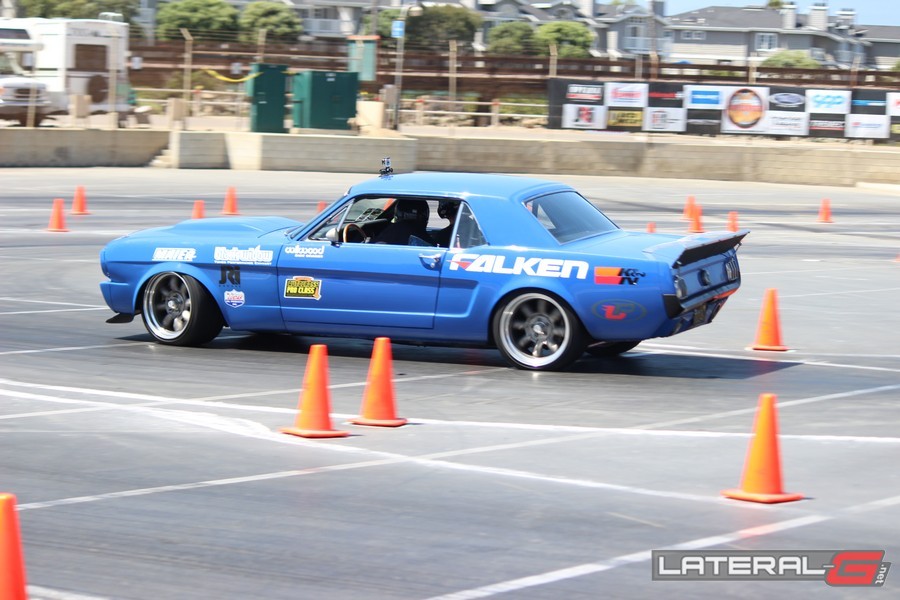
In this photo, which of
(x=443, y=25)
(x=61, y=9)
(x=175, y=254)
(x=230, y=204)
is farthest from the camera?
(x=443, y=25)

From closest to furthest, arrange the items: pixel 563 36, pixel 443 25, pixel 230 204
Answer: pixel 230 204
pixel 443 25
pixel 563 36

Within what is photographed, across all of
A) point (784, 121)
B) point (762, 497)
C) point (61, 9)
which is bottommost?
point (762, 497)

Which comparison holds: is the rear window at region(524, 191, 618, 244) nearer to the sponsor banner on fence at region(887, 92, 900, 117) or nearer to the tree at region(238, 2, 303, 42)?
the sponsor banner on fence at region(887, 92, 900, 117)

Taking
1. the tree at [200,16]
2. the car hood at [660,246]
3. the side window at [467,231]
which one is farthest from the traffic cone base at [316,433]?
the tree at [200,16]

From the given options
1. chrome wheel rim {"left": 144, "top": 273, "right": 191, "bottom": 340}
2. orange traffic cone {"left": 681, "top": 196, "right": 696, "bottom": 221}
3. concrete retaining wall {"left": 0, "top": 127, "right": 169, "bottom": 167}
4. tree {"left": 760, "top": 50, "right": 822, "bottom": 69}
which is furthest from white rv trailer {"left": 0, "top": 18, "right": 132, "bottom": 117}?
tree {"left": 760, "top": 50, "right": 822, "bottom": 69}

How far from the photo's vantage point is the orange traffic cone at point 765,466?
660 cm

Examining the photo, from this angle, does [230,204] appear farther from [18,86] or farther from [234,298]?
[18,86]

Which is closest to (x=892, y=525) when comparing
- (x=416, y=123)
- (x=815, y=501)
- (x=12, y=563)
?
(x=815, y=501)

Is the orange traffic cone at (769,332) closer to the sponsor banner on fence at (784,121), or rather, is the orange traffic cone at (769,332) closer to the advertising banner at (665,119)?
the advertising banner at (665,119)

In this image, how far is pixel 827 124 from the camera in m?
38.2

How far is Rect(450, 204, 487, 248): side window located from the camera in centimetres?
1038

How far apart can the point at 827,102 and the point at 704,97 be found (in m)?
3.58

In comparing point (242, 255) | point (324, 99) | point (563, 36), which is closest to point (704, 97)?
point (324, 99)

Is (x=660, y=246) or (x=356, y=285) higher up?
(x=660, y=246)
